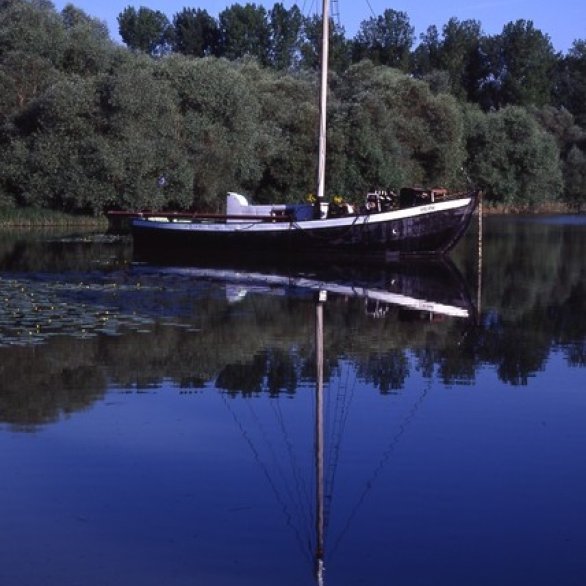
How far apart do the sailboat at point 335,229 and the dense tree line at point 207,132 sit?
16472mm

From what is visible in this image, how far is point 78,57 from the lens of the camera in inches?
2598

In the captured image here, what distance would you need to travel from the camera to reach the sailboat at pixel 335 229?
40.6m

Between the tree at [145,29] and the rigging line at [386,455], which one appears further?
the tree at [145,29]

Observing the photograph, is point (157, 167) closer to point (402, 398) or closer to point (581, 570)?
point (402, 398)

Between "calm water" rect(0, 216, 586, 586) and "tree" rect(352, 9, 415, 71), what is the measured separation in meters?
103

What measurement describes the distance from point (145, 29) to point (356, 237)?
10438 cm

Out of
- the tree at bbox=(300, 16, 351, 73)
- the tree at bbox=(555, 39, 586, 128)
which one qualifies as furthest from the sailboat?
the tree at bbox=(555, 39, 586, 128)

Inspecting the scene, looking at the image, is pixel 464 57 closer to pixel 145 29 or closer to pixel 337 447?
pixel 145 29

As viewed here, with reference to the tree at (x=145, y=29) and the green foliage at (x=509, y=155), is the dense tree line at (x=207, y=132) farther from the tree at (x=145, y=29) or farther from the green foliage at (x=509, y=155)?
the tree at (x=145, y=29)

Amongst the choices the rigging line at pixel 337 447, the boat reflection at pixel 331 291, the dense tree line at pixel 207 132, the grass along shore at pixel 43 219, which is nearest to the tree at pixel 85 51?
the dense tree line at pixel 207 132

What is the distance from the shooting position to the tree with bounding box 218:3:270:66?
127 metres

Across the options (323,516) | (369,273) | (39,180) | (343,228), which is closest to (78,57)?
(39,180)

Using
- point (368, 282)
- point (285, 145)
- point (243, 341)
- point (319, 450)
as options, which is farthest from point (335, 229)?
point (319, 450)

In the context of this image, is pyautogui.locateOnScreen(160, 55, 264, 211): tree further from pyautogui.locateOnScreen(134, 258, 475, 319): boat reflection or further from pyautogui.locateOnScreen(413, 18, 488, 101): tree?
pyautogui.locateOnScreen(413, 18, 488, 101): tree
